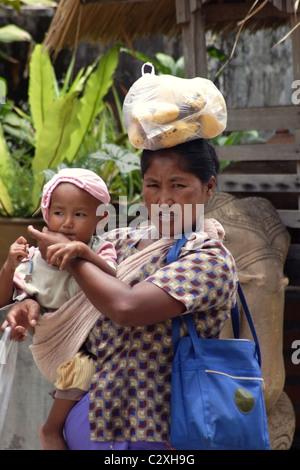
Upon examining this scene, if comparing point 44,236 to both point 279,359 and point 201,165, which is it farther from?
point 279,359

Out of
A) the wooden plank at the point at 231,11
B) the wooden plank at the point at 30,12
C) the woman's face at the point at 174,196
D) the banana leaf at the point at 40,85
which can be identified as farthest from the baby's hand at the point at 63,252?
the wooden plank at the point at 30,12

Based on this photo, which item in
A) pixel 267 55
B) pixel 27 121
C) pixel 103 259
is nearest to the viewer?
pixel 103 259

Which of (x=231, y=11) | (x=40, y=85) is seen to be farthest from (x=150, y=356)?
(x=40, y=85)

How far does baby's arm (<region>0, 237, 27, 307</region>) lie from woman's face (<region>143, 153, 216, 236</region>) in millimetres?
409

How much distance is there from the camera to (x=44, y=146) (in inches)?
197

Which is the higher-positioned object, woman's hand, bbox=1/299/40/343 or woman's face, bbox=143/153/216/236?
woman's face, bbox=143/153/216/236

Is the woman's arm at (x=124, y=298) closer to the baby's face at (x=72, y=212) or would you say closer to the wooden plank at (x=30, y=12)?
the baby's face at (x=72, y=212)

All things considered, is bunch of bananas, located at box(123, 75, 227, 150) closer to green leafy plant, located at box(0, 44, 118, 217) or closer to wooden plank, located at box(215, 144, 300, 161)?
wooden plank, located at box(215, 144, 300, 161)

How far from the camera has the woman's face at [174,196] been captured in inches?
91.1

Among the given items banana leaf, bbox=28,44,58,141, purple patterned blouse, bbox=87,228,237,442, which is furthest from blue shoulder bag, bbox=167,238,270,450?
banana leaf, bbox=28,44,58,141

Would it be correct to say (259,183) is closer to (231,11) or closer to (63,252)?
(231,11)

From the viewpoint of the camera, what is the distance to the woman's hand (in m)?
2.32
